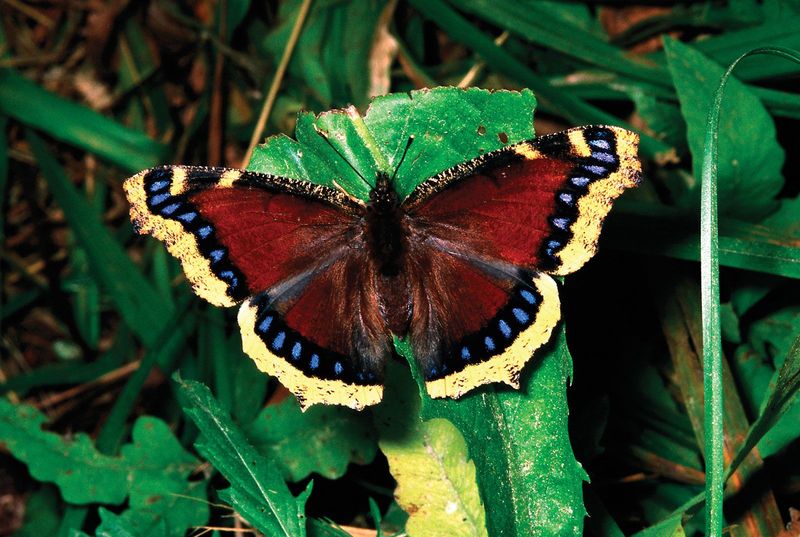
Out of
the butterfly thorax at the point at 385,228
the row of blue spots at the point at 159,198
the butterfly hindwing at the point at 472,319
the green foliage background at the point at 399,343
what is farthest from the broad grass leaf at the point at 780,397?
the row of blue spots at the point at 159,198

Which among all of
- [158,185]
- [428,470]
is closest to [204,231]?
[158,185]

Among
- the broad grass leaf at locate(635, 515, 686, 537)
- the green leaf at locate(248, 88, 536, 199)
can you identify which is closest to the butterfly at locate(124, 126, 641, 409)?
the green leaf at locate(248, 88, 536, 199)

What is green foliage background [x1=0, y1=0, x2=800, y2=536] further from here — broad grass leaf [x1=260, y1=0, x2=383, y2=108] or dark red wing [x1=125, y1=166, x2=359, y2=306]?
dark red wing [x1=125, y1=166, x2=359, y2=306]

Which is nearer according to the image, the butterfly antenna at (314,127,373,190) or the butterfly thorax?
the butterfly thorax

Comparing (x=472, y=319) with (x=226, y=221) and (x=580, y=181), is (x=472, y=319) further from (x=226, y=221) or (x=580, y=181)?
(x=226, y=221)

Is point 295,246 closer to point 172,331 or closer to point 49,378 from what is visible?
point 172,331

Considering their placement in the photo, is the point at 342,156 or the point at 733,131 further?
the point at 733,131

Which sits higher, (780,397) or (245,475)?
(780,397)
